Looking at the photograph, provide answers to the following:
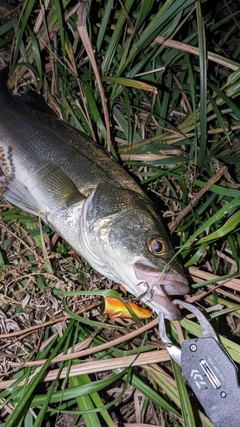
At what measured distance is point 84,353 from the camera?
8.23 feet

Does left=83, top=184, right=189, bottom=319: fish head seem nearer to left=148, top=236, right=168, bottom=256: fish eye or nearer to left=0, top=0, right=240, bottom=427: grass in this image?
left=148, top=236, right=168, bottom=256: fish eye

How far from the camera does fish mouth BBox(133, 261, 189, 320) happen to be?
2092mm

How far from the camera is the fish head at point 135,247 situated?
2.11 meters

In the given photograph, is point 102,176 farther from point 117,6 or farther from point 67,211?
point 117,6

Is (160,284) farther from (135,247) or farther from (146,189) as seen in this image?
(146,189)

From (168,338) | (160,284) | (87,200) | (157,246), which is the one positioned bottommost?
(168,338)

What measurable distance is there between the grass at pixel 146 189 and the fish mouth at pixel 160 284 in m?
0.26

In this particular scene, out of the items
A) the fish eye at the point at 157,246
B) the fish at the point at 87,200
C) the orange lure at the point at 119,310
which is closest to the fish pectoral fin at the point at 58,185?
the fish at the point at 87,200

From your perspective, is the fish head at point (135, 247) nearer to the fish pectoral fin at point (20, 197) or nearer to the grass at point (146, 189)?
the grass at point (146, 189)

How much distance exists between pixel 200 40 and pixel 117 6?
0.70 metres

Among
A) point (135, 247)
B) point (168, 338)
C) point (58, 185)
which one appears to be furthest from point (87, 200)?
point (168, 338)

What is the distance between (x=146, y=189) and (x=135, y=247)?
0.79 metres

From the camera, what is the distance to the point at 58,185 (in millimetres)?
2398

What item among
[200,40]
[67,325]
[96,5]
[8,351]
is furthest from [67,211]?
[96,5]
